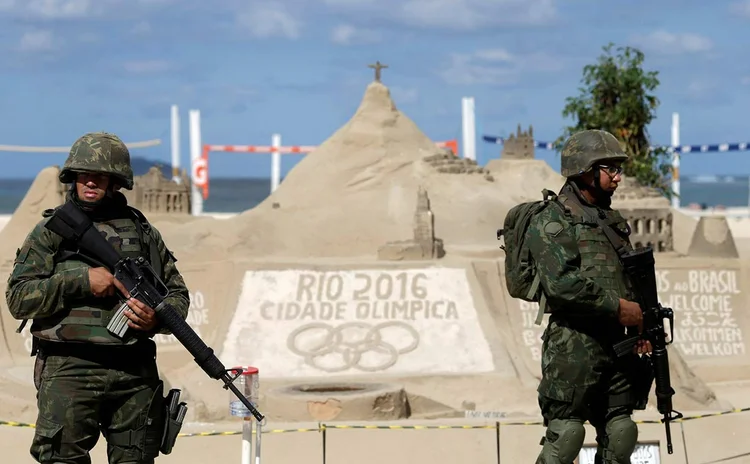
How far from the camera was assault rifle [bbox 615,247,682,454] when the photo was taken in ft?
21.8

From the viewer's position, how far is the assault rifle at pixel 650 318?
262 inches

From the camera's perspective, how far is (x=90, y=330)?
5809mm

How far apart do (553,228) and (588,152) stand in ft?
1.64

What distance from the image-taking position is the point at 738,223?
192ft

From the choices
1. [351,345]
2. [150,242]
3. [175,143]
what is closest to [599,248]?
[150,242]

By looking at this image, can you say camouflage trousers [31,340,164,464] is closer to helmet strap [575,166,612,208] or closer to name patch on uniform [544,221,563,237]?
name patch on uniform [544,221,563,237]

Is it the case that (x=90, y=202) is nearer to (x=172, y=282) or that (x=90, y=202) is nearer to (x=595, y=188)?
(x=172, y=282)

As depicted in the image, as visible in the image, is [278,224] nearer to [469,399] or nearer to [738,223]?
[469,399]

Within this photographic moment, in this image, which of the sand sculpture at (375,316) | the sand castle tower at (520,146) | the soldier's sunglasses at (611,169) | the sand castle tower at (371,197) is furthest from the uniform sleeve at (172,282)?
the sand castle tower at (520,146)

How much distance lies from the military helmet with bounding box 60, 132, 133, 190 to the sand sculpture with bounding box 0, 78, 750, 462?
10.2 meters

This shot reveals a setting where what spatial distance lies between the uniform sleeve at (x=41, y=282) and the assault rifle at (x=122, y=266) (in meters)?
0.09

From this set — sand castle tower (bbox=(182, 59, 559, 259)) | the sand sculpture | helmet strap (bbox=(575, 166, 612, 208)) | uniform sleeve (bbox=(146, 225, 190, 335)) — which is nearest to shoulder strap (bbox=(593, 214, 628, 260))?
helmet strap (bbox=(575, 166, 612, 208))

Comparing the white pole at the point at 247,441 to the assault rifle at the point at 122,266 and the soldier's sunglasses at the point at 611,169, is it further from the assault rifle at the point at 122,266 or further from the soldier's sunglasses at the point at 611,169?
the soldier's sunglasses at the point at 611,169

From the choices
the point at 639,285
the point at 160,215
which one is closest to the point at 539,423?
the point at 639,285
